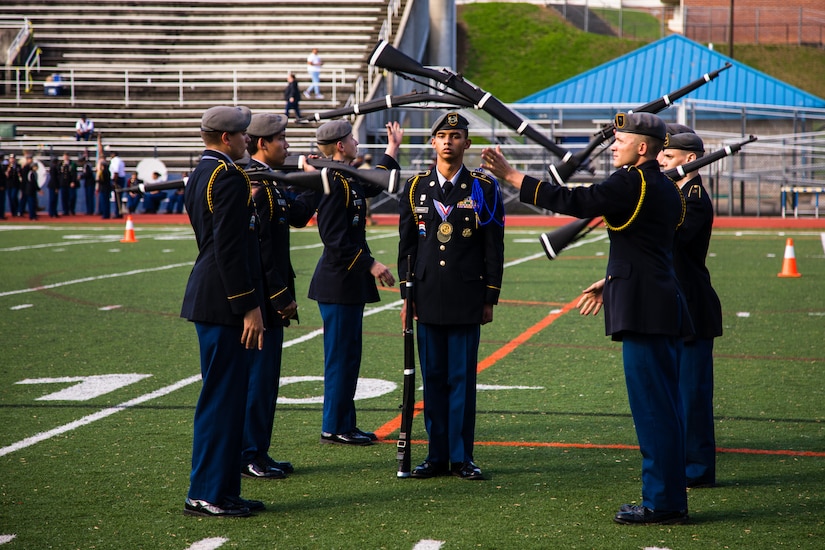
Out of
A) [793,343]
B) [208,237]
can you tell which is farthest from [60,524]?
[793,343]

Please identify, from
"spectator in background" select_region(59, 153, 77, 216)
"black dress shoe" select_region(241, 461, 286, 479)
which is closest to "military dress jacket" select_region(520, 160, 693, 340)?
"black dress shoe" select_region(241, 461, 286, 479)

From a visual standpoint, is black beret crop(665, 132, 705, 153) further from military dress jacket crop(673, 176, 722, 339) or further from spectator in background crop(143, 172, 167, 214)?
spectator in background crop(143, 172, 167, 214)

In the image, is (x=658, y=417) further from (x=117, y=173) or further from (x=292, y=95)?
(x=292, y=95)

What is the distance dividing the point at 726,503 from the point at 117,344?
6500 millimetres

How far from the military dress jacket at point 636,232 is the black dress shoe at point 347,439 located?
2.08 meters

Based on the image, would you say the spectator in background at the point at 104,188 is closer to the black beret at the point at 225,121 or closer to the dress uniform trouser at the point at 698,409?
the black beret at the point at 225,121

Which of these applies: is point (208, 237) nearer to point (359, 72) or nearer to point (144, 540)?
point (144, 540)

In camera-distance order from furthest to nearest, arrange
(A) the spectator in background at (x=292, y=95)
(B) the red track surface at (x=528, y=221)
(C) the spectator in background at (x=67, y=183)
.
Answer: (A) the spectator in background at (x=292, y=95), (C) the spectator in background at (x=67, y=183), (B) the red track surface at (x=528, y=221)

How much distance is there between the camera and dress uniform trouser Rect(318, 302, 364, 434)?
6.96 m

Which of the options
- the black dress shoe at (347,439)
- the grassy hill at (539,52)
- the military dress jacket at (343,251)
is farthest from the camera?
the grassy hill at (539,52)

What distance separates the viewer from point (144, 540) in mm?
5062

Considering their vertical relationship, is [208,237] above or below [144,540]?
above

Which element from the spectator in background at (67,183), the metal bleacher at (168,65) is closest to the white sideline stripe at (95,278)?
the spectator in background at (67,183)

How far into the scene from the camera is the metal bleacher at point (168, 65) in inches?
1430
